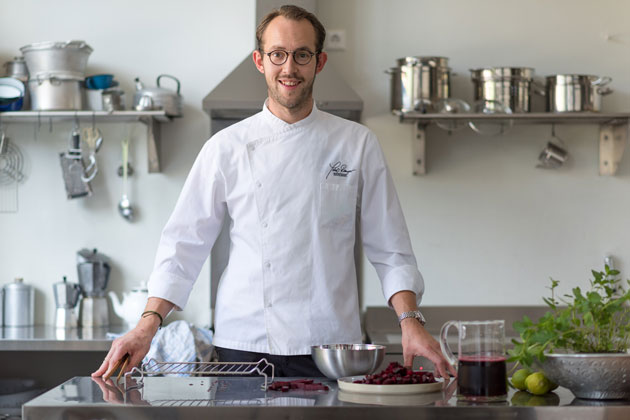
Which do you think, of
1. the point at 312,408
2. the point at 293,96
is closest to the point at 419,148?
the point at 293,96

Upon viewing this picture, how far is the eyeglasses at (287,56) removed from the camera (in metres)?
1.65

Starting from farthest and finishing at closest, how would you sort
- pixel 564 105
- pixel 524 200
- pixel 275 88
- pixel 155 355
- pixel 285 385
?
pixel 524 200
pixel 564 105
pixel 155 355
pixel 275 88
pixel 285 385

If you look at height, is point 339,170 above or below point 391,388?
above

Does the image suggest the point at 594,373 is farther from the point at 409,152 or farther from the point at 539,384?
the point at 409,152

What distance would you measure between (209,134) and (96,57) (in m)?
0.53

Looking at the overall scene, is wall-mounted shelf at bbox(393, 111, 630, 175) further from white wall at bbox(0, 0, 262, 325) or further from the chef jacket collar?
the chef jacket collar

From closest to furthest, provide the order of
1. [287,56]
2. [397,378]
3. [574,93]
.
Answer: [397,378] → [287,56] → [574,93]

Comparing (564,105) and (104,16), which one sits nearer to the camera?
(564,105)

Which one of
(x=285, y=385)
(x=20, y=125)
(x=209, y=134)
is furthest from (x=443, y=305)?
(x=285, y=385)

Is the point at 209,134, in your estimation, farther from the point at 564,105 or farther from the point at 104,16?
the point at 564,105

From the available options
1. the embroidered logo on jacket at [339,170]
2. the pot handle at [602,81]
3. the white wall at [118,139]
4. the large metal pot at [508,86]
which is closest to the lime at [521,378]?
the embroidered logo on jacket at [339,170]

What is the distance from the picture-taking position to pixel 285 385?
1.35m

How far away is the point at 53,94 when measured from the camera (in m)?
3.03

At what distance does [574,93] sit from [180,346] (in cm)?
162
